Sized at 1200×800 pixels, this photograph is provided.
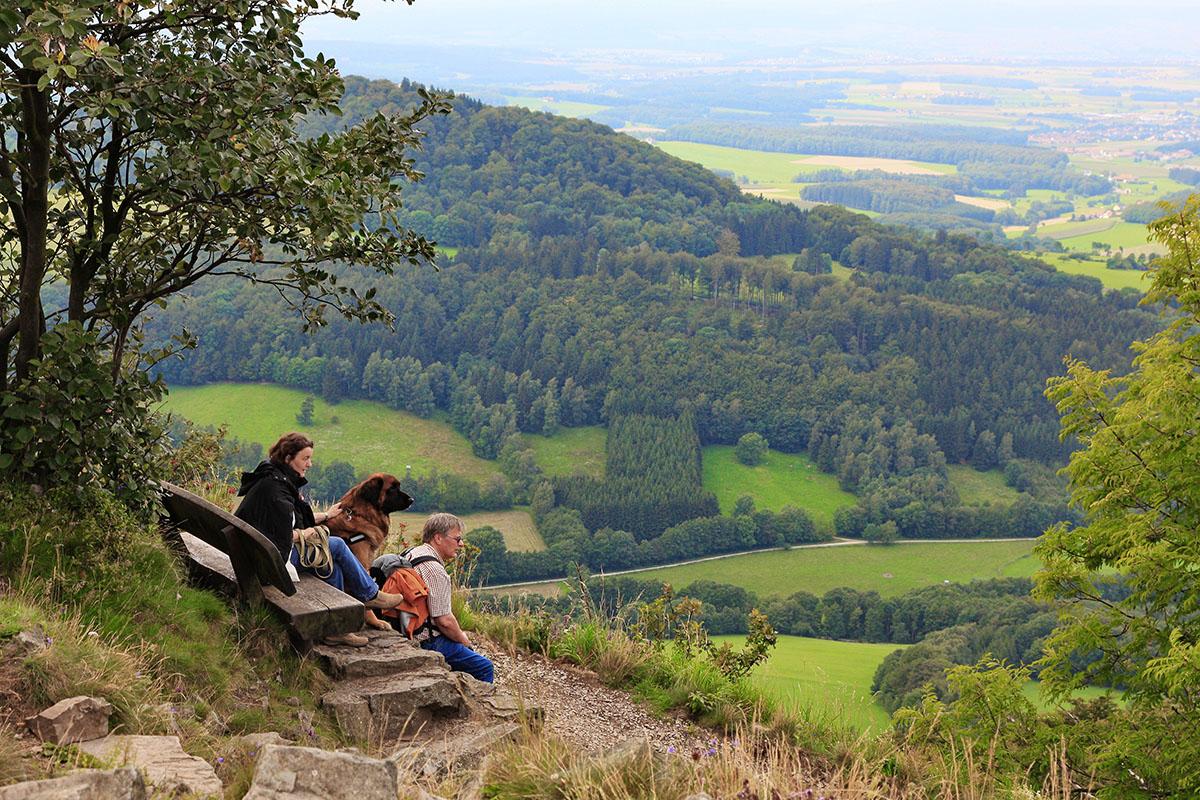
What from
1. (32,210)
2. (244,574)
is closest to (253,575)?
(244,574)

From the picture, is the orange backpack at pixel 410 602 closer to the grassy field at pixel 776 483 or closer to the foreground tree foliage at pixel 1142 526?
the foreground tree foliage at pixel 1142 526

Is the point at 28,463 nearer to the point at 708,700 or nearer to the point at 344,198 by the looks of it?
the point at 344,198

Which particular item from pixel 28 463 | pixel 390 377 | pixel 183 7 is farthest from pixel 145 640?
pixel 390 377

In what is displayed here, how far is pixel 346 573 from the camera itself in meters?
5.81

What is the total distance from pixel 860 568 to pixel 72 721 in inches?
3278

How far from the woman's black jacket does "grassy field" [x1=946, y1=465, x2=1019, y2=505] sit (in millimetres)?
97337

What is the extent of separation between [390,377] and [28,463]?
96521 mm

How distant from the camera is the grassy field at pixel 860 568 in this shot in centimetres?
7769

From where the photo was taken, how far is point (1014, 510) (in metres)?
90.9

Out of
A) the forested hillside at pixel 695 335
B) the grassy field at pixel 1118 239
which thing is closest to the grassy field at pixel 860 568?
the forested hillside at pixel 695 335

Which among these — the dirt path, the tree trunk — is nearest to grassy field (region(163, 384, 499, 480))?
the dirt path

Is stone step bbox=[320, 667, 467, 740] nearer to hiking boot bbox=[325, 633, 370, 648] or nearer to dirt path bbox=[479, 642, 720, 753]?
hiking boot bbox=[325, 633, 370, 648]

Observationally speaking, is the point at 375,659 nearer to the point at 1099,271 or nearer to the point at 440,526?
the point at 440,526

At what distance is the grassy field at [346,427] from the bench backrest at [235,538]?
7693 cm
